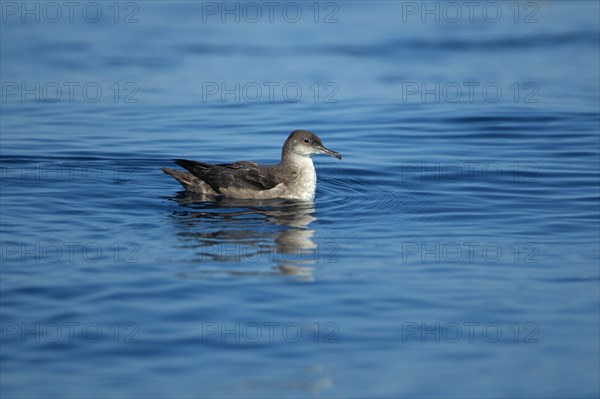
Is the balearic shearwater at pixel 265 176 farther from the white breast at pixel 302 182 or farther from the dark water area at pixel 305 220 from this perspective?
the dark water area at pixel 305 220

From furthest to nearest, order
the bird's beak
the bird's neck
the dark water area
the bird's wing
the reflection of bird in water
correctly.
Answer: the bird's beak, the bird's neck, the bird's wing, the reflection of bird in water, the dark water area

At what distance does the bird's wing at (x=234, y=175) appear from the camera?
1388cm

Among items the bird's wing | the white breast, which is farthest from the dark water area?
the bird's wing

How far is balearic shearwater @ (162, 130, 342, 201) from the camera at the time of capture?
13906 millimetres

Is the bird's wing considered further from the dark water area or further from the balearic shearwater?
the dark water area

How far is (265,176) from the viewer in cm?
1402

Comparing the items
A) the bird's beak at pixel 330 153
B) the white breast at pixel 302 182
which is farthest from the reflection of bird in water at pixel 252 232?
the bird's beak at pixel 330 153

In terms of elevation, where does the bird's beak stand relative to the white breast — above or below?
above

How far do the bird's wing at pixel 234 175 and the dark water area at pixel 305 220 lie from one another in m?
0.32

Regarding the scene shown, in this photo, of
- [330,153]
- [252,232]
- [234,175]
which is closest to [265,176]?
[234,175]

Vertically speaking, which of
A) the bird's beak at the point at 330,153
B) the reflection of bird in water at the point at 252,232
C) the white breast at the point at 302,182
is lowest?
the reflection of bird in water at the point at 252,232

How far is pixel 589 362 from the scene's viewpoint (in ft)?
28.0

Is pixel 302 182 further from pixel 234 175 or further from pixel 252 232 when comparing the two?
pixel 252 232

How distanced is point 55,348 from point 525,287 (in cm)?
480
